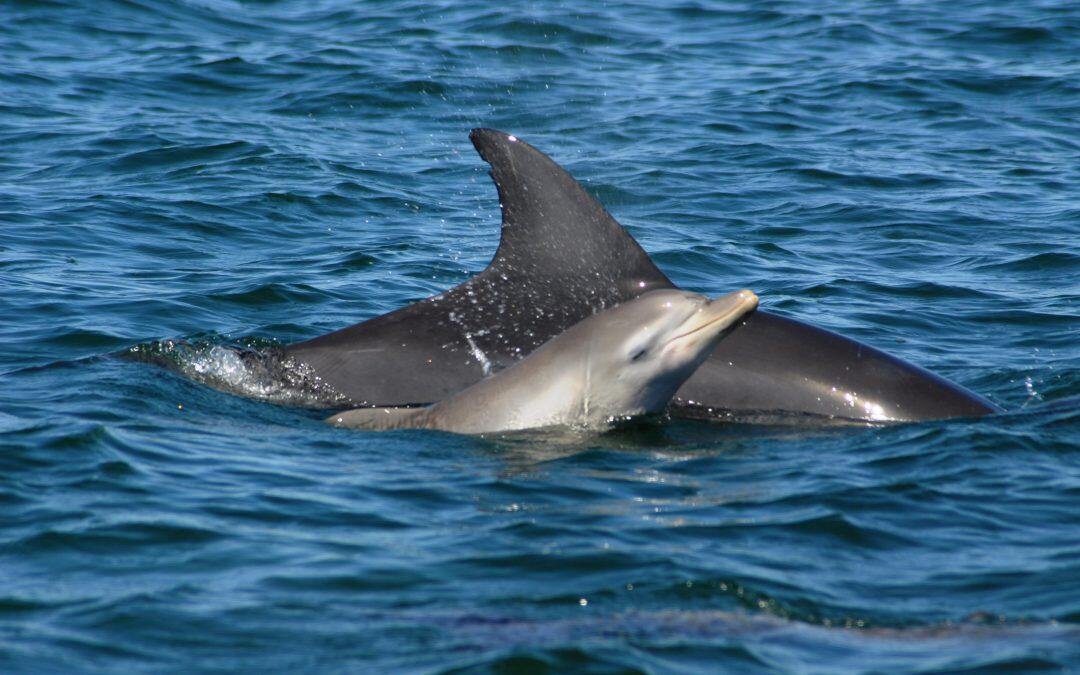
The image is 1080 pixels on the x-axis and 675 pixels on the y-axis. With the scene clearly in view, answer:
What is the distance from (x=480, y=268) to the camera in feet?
47.2

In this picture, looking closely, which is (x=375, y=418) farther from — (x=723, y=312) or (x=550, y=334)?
(x=723, y=312)

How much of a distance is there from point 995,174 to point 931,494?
10.6 metres

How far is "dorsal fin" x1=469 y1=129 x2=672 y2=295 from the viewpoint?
10.0m

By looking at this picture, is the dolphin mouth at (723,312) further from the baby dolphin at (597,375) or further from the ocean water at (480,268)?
the ocean water at (480,268)

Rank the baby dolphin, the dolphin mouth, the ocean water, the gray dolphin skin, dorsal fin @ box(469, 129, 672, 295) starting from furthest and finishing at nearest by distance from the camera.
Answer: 1. dorsal fin @ box(469, 129, 672, 295)
2. the gray dolphin skin
3. the baby dolphin
4. the dolphin mouth
5. the ocean water

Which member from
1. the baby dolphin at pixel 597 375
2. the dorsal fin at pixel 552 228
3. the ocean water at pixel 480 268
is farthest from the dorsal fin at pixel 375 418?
the dorsal fin at pixel 552 228

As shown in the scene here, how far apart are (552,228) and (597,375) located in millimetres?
1382

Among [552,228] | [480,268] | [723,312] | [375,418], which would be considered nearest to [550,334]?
[552,228]

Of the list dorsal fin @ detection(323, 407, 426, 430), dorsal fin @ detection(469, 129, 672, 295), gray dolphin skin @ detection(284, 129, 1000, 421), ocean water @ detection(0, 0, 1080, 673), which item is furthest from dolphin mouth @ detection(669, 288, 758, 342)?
dorsal fin @ detection(323, 407, 426, 430)

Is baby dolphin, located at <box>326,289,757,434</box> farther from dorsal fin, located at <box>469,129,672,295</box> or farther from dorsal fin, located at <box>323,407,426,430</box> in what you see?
dorsal fin, located at <box>469,129,672,295</box>

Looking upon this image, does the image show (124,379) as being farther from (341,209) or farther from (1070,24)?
(1070,24)

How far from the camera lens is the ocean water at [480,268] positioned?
20.8 ft

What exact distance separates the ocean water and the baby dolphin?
0.81ft

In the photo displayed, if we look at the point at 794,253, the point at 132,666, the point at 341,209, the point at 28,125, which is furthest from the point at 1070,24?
the point at 132,666
